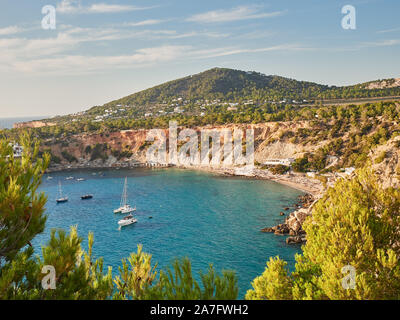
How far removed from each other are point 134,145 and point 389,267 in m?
104

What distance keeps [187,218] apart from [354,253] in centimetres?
3832

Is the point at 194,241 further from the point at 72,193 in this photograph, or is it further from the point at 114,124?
the point at 114,124

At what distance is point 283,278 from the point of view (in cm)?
1504

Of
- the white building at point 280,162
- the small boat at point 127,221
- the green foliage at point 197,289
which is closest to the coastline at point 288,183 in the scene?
the white building at point 280,162

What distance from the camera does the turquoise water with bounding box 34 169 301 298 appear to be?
1421 inches

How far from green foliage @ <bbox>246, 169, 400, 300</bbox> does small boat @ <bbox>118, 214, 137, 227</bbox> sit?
3485 cm

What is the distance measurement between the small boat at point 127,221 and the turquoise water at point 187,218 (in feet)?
3.38

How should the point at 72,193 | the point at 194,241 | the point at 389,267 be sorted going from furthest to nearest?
the point at 72,193, the point at 194,241, the point at 389,267

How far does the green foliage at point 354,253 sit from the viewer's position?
40.4ft

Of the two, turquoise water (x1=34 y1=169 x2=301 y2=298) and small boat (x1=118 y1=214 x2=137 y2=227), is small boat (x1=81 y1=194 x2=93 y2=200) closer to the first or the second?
turquoise water (x1=34 y1=169 x2=301 y2=298)

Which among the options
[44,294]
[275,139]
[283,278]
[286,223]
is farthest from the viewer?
[275,139]

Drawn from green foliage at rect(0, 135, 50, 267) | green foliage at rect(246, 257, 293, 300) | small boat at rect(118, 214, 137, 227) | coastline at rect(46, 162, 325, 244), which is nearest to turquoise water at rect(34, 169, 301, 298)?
small boat at rect(118, 214, 137, 227)

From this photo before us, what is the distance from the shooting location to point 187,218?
1984 inches

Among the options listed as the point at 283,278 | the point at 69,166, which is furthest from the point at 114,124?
the point at 283,278
